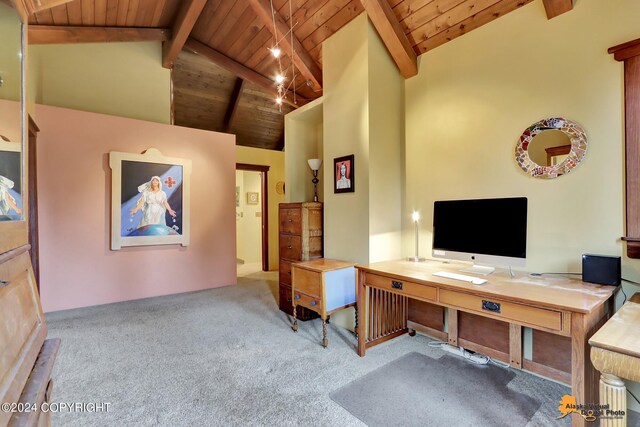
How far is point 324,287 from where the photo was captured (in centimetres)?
271

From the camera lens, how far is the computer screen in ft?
6.49

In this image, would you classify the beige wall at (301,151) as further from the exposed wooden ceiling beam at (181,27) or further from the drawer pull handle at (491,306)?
the drawer pull handle at (491,306)

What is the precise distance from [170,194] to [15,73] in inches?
126

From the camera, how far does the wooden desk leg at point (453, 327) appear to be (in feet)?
8.49

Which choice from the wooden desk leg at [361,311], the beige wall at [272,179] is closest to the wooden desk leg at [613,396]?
the wooden desk leg at [361,311]

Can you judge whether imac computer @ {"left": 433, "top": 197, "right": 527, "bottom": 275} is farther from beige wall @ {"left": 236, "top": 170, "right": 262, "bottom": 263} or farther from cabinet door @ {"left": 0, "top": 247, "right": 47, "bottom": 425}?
beige wall @ {"left": 236, "top": 170, "right": 262, "bottom": 263}

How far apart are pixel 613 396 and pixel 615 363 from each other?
0.15 m

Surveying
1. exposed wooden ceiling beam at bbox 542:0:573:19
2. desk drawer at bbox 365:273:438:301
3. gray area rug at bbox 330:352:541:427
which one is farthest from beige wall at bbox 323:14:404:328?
exposed wooden ceiling beam at bbox 542:0:573:19

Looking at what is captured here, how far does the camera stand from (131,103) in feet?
15.0

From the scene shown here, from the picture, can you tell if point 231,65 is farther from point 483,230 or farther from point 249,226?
point 483,230

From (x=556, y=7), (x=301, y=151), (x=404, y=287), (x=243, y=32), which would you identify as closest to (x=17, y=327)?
(x=404, y=287)

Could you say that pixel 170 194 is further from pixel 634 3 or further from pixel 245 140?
pixel 634 3

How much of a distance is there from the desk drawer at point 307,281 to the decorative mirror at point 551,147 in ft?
6.23

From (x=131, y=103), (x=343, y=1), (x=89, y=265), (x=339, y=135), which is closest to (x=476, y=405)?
(x=339, y=135)
